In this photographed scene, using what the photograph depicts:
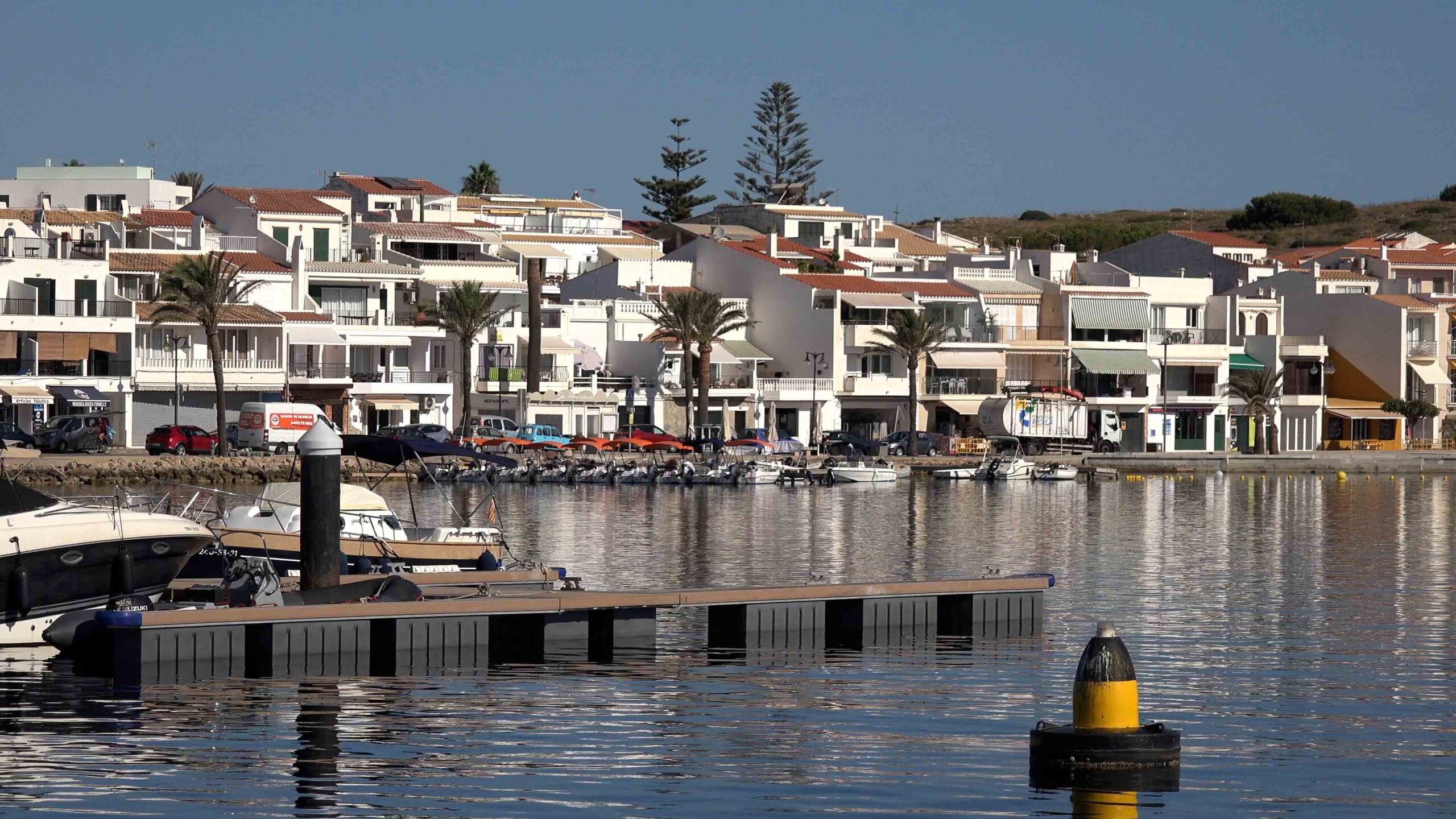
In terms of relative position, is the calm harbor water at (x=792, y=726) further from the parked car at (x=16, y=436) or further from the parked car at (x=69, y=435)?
the parked car at (x=69, y=435)

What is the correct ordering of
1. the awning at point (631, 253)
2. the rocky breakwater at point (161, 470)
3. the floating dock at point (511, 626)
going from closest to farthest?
1. the floating dock at point (511, 626)
2. the rocky breakwater at point (161, 470)
3. the awning at point (631, 253)

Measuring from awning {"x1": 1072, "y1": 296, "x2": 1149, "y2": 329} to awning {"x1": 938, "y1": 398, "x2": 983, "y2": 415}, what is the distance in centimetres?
822

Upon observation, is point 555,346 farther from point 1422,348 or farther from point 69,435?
point 1422,348

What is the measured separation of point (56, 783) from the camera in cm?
1939

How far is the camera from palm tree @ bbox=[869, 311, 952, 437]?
9512cm

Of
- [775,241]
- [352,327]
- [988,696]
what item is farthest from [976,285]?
[988,696]

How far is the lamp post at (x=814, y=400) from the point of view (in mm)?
94688

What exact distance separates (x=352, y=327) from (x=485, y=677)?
2449 inches

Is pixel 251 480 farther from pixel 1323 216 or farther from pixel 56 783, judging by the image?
pixel 1323 216

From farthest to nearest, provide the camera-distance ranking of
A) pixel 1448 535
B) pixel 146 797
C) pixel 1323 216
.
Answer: pixel 1323 216
pixel 1448 535
pixel 146 797

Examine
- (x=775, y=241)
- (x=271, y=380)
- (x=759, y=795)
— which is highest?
(x=775, y=241)

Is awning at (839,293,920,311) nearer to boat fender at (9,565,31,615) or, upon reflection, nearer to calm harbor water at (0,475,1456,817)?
calm harbor water at (0,475,1456,817)

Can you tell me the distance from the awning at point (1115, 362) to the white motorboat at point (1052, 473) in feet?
47.0

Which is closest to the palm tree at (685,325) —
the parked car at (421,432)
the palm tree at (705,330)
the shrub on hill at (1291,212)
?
the palm tree at (705,330)
